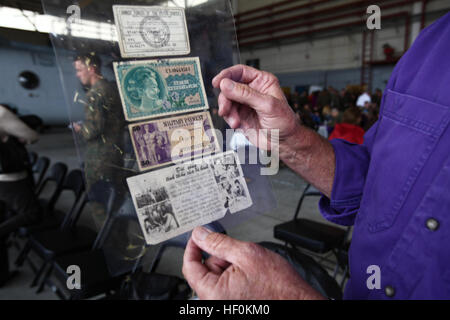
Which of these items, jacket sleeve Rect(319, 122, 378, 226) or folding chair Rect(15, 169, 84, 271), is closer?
jacket sleeve Rect(319, 122, 378, 226)

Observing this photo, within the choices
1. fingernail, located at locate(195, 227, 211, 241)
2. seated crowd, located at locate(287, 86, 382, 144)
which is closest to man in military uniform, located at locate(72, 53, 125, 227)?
fingernail, located at locate(195, 227, 211, 241)

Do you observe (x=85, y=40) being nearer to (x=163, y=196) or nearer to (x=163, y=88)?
(x=163, y=88)

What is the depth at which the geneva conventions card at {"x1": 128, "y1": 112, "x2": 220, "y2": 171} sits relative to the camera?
538 millimetres

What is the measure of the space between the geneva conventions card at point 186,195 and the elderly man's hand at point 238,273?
0.28ft

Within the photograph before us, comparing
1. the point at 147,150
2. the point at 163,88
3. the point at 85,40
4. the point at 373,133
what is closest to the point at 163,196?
the point at 147,150

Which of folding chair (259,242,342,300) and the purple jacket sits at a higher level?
the purple jacket

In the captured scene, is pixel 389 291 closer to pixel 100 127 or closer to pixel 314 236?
pixel 100 127

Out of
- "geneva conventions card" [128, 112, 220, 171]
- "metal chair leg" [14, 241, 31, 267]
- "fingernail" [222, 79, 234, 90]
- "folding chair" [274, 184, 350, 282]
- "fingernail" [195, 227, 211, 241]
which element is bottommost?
"metal chair leg" [14, 241, 31, 267]

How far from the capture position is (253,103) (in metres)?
0.59

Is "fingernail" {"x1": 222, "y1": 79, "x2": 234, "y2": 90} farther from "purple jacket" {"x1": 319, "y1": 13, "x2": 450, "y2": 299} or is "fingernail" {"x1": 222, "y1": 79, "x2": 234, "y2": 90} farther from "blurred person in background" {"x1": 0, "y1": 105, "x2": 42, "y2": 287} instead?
"blurred person in background" {"x1": 0, "y1": 105, "x2": 42, "y2": 287}

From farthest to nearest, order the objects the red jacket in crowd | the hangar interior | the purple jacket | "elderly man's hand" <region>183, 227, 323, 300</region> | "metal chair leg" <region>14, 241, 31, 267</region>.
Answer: the hangar interior < the red jacket in crowd < "metal chair leg" <region>14, 241, 31, 267</region> < the purple jacket < "elderly man's hand" <region>183, 227, 323, 300</region>

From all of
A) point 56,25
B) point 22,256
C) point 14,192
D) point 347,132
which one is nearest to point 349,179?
point 56,25

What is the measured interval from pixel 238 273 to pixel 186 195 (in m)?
0.19

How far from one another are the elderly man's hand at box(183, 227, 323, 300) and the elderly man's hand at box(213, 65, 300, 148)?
29 cm
